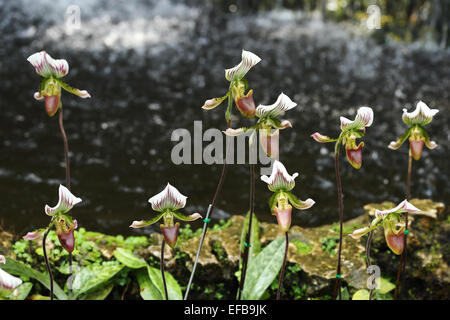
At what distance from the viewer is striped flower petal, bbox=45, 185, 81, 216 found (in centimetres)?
160

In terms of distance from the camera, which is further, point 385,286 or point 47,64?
point 385,286

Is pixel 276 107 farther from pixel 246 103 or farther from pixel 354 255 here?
pixel 354 255

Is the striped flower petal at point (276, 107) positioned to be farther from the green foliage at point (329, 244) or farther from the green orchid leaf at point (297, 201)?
the green foliage at point (329, 244)

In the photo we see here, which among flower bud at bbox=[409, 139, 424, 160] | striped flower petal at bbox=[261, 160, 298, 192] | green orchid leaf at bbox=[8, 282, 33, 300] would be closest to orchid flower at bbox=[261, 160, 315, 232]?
striped flower petal at bbox=[261, 160, 298, 192]

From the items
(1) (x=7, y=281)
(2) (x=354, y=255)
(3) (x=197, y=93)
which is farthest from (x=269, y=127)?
(3) (x=197, y=93)

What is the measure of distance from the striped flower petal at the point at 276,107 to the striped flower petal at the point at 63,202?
738 mm

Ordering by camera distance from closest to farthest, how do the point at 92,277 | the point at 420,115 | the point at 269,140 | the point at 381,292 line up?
the point at 269,140 → the point at 420,115 → the point at 92,277 → the point at 381,292

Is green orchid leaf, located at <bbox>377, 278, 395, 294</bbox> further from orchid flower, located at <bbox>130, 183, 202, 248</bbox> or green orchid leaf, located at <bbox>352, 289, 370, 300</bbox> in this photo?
orchid flower, located at <bbox>130, 183, 202, 248</bbox>

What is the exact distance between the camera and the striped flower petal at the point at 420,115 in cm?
→ 192

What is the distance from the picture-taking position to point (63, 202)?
5.34ft

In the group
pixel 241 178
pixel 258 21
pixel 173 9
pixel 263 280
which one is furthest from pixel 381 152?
pixel 173 9

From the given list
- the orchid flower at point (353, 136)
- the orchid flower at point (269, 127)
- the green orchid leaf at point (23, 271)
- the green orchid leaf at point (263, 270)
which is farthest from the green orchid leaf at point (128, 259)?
the orchid flower at point (353, 136)

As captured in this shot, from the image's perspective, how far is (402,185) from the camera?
464 cm

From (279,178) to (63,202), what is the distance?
2.53 ft
